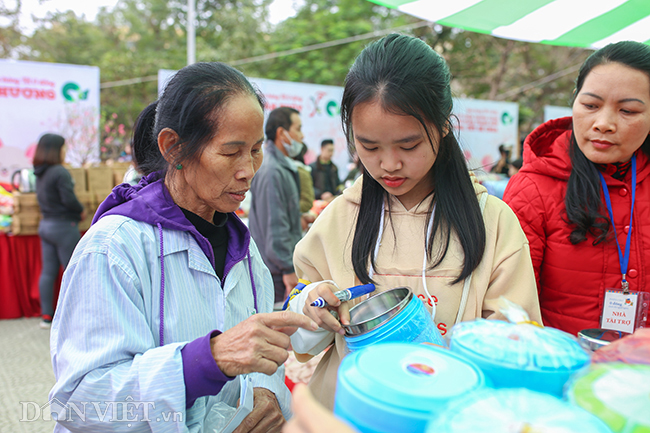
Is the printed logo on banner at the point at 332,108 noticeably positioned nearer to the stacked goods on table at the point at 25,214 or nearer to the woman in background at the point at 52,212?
the woman in background at the point at 52,212

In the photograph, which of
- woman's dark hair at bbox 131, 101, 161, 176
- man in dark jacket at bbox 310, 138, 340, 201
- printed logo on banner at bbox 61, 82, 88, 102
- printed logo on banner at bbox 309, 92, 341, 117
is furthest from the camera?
printed logo on banner at bbox 309, 92, 341, 117

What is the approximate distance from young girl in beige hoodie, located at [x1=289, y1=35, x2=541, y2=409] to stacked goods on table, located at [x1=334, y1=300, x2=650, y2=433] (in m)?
0.48

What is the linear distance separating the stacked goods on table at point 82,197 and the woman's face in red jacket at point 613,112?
17.5 feet

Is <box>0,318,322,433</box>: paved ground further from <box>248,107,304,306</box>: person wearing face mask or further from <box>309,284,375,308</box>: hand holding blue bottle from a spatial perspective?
<box>309,284,375,308</box>: hand holding blue bottle

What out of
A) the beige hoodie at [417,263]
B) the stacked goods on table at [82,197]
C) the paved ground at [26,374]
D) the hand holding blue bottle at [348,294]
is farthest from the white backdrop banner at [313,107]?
the hand holding blue bottle at [348,294]

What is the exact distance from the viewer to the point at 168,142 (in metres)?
1.28

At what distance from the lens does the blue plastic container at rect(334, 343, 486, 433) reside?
541mm

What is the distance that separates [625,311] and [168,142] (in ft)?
5.60

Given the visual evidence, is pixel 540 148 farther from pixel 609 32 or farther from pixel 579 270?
pixel 609 32

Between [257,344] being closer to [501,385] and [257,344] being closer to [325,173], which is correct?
[501,385]

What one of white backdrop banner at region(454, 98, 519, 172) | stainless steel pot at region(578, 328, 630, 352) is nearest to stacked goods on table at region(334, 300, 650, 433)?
stainless steel pot at region(578, 328, 630, 352)

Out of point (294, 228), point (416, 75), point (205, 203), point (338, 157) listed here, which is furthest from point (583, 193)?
point (338, 157)

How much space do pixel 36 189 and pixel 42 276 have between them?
1.01 metres

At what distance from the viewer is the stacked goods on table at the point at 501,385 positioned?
51cm
